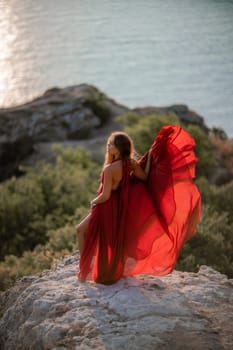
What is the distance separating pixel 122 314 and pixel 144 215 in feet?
3.60

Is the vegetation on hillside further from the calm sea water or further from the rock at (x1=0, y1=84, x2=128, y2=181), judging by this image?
the rock at (x1=0, y1=84, x2=128, y2=181)

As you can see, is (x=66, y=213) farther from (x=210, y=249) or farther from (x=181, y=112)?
(x=181, y=112)

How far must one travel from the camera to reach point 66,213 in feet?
53.1

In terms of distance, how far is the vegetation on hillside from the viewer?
34.7 feet

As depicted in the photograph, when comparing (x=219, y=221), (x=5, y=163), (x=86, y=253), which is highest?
(x=86, y=253)

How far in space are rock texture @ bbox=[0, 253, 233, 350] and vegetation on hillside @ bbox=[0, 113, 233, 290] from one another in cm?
243

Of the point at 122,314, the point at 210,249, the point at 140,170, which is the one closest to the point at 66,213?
the point at 210,249

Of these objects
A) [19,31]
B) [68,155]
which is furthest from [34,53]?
[68,155]

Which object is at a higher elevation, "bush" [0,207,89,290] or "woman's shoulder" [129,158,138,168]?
"woman's shoulder" [129,158,138,168]

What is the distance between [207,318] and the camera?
18.9 feet

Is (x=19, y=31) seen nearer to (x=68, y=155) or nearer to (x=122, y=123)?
(x=68, y=155)

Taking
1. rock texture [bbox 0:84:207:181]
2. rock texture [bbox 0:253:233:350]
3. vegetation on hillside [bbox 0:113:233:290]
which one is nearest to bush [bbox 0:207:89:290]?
vegetation on hillside [bbox 0:113:233:290]

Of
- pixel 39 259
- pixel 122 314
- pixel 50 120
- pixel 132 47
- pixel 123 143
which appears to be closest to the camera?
pixel 122 314

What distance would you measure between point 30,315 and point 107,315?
88 centimetres
